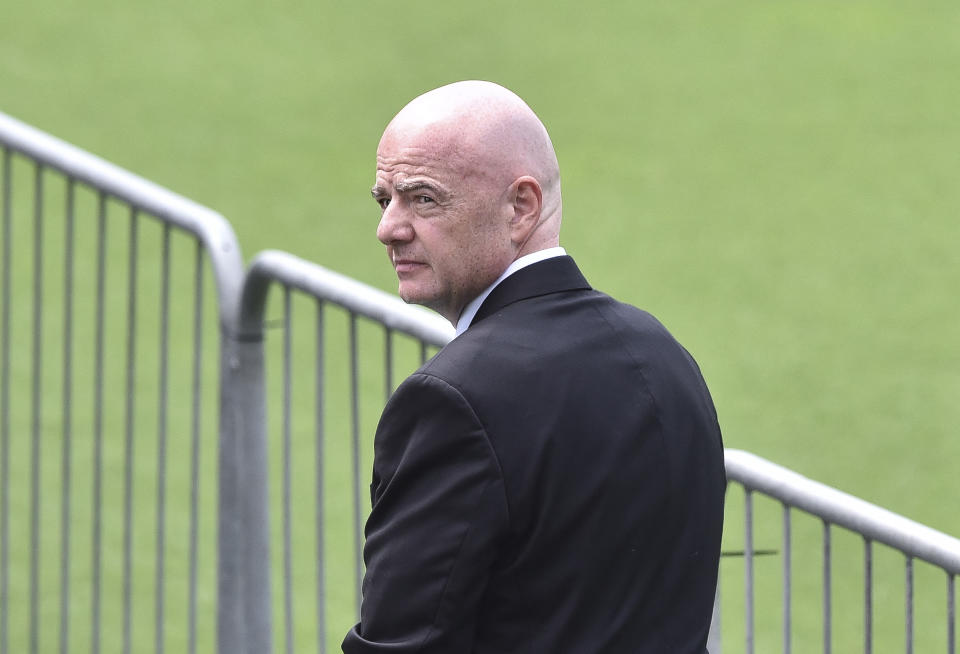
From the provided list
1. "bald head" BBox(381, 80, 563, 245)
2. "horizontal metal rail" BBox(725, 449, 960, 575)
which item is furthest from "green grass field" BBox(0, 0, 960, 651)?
"bald head" BBox(381, 80, 563, 245)

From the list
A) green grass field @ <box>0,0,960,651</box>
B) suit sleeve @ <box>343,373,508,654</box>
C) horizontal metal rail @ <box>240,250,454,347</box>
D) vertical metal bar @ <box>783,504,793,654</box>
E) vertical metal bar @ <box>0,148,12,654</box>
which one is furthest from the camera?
green grass field @ <box>0,0,960,651</box>

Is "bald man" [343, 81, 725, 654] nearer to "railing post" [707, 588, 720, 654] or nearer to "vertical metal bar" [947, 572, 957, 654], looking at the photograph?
"vertical metal bar" [947, 572, 957, 654]

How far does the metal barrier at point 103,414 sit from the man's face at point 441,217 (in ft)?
3.75

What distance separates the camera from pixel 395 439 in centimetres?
193

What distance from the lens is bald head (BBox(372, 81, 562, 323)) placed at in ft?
6.47

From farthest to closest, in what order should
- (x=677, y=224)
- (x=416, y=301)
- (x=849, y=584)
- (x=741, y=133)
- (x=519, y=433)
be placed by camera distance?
(x=741, y=133) → (x=677, y=224) → (x=849, y=584) → (x=416, y=301) → (x=519, y=433)

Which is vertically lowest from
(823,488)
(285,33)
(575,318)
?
(823,488)

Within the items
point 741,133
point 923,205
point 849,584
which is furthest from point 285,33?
point 849,584

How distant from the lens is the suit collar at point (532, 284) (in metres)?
2.00

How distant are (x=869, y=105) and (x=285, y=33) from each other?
2408 mm

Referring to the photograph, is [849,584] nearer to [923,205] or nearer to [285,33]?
[923,205]

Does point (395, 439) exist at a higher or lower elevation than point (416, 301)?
lower

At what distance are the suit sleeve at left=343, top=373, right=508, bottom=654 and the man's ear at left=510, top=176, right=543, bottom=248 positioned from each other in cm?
22

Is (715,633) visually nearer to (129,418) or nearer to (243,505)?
(243,505)
